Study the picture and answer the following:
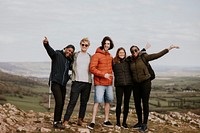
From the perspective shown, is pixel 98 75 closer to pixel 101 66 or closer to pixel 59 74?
pixel 101 66

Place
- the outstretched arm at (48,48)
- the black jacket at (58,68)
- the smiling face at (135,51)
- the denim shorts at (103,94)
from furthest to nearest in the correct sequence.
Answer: the smiling face at (135,51), the denim shorts at (103,94), the black jacket at (58,68), the outstretched arm at (48,48)

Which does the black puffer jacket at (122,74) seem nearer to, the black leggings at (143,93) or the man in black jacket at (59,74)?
the black leggings at (143,93)

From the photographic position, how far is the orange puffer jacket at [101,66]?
9.19 meters

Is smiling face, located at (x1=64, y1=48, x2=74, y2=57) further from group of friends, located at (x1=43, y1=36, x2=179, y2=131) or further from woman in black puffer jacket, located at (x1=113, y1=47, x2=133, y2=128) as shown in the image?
woman in black puffer jacket, located at (x1=113, y1=47, x2=133, y2=128)

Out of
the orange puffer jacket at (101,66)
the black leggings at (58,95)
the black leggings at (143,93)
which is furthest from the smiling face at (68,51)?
the black leggings at (143,93)

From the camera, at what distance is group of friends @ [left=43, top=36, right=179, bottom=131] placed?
9.01 metres

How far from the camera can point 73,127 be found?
9.51 metres

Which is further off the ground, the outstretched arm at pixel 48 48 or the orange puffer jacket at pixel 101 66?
the outstretched arm at pixel 48 48

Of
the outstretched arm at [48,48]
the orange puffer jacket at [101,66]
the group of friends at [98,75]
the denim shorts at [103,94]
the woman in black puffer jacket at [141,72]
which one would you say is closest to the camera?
the outstretched arm at [48,48]

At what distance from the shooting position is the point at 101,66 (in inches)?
372

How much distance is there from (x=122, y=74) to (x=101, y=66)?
0.85 m

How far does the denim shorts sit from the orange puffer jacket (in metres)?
0.18

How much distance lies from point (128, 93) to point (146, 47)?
1.91m

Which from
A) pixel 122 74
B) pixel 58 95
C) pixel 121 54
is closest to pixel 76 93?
pixel 58 95
